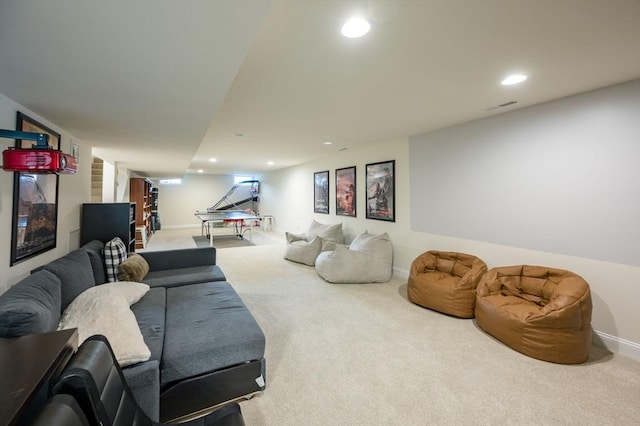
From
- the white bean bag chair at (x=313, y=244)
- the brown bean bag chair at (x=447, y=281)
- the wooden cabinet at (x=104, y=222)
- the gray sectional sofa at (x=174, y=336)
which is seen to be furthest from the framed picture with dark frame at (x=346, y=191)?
the wooden cabinet at (x=104, y=222)

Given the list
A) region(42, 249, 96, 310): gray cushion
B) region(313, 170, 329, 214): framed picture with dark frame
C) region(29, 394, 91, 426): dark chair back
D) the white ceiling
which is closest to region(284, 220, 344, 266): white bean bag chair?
region(313, 170, 329, 214): framed picture with dark frame

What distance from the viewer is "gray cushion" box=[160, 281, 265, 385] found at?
158 cm

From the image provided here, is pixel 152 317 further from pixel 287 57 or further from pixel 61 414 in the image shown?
pixel 287 57

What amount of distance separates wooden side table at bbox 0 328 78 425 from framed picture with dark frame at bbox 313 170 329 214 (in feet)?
18.5

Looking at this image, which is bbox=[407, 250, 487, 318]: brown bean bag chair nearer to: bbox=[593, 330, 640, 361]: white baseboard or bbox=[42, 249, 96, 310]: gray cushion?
bbox=[593, 330, 640, 361]: white baseboard

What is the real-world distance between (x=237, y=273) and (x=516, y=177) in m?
4.21

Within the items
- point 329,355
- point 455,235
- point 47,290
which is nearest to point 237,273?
point 329,355

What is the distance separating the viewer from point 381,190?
4.87 metres

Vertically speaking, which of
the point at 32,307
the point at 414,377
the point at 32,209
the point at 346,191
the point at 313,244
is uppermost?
the point at 346,191

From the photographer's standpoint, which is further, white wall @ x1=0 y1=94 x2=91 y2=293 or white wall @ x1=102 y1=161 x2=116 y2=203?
white wall @ x1=102 y1=161 x2=116 y2=203

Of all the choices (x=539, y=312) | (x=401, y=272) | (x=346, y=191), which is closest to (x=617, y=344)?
(x=539, y=312)

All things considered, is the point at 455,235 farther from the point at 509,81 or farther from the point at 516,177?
Answer: the point at 509,81

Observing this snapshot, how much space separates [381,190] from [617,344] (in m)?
3.32

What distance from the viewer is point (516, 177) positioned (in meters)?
3.01
